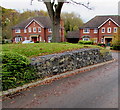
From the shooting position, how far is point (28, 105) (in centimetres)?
387

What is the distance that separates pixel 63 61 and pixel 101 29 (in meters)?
28.7

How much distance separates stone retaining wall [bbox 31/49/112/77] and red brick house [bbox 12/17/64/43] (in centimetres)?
2768

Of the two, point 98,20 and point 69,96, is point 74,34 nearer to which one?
point 98,20

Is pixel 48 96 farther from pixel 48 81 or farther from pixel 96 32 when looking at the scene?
pixel 96 32

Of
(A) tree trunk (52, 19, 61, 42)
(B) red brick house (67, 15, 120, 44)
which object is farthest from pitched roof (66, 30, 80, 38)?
(A) tree trunk (52, 19, 61, 42)

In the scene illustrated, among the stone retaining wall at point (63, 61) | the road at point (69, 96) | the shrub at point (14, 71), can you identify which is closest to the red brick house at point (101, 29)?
the stone retaining wall at point (63, 61)

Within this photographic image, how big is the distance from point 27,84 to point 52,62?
1677mm

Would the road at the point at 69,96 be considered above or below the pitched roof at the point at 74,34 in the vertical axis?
below

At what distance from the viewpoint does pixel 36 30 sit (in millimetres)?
36625

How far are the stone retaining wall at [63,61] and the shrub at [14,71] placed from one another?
400 millimetres

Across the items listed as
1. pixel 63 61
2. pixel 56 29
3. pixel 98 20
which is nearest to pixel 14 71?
pixel 63 61

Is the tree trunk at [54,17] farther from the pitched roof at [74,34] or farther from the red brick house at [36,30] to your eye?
the pitched roof at [74,34]

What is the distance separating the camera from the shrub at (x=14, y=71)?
4.60 m

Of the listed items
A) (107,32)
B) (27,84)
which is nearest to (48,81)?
(27,84)
